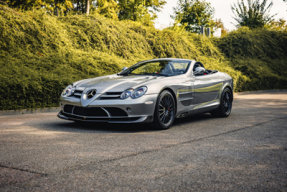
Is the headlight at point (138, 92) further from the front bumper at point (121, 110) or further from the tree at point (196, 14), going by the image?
the tree at point (196, 14)

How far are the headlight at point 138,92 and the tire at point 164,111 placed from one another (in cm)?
35

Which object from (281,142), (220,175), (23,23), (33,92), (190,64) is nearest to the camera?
(220,175)

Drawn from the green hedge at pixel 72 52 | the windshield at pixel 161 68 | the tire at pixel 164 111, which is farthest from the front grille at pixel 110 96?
the green hedge at pixel 72 52

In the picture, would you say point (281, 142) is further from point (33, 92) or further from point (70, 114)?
point (33, 92)

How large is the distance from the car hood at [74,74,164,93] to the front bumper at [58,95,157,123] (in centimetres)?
29

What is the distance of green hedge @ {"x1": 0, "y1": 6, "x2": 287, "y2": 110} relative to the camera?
10.5 metres

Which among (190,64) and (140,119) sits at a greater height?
(190,64)

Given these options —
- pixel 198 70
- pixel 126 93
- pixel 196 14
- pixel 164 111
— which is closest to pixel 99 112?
pixel 126 93

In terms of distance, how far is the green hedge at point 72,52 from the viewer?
34.5 ft

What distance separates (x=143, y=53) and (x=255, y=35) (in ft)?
39.4

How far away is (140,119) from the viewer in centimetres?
631

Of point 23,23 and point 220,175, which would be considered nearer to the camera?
point 220,175

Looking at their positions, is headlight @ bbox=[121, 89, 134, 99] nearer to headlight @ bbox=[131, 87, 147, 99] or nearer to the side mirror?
headlight @ bbox=[131, 87, 147, 99]

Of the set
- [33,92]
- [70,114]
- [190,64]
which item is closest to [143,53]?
[33,92]
